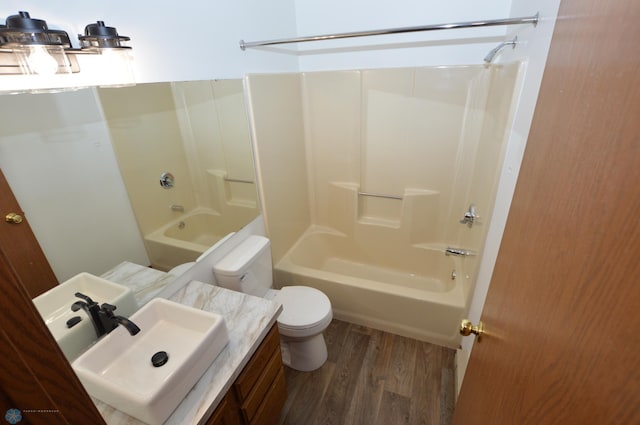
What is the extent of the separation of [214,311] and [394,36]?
2.07m

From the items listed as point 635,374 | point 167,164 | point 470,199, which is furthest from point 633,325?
point 470,199

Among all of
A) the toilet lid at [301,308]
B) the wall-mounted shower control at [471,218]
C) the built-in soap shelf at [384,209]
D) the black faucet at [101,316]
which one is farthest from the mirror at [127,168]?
the wall-mounted shower control at [471,218]

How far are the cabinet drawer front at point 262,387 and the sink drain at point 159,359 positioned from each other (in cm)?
35

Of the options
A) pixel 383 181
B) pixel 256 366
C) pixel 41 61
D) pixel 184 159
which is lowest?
pixel 256 366

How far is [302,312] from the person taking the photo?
5.70 ft

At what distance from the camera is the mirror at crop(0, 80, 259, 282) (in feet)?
2.88

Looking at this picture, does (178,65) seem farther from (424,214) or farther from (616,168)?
(424,214)

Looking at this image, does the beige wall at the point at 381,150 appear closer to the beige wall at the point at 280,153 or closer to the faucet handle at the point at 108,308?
the beige wall at the point at 280,153

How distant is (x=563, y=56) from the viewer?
1.77 ft

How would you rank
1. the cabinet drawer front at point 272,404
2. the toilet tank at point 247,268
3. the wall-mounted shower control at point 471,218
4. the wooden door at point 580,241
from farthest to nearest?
the wall-mounted shower control at point 471,218, the toilet tank at point 247,268, the cabinet drawer front at point 272,404, the wooden door at point 580,241

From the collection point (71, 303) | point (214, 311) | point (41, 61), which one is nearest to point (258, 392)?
point (214, 311)

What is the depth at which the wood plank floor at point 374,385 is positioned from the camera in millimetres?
1594

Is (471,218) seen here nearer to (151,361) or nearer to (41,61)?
(151,361)

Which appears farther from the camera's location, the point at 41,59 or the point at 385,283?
the point at 385,283
